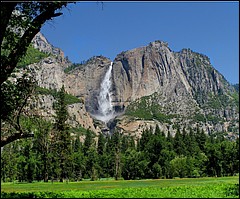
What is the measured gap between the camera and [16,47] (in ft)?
55.3

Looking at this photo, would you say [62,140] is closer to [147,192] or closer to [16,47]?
[147,192]

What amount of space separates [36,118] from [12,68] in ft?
10.3

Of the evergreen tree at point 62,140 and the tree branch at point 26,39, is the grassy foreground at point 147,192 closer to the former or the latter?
the tree branch at point 26,39

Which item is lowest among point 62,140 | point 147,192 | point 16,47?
point 147,192

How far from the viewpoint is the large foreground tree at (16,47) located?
16.1m

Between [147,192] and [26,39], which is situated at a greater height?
[26,39]

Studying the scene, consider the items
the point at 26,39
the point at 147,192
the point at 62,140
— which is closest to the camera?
the point at 26,39

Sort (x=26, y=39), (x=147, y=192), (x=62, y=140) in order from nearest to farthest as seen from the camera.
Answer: (x=26, y=39) < (x=147, y=192) < (x=62, y=140)

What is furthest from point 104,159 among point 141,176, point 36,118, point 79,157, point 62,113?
point 36,118

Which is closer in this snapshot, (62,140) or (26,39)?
(26,39)

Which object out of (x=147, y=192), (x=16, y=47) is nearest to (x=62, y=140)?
(x=147, y=192)

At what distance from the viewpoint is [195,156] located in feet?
388

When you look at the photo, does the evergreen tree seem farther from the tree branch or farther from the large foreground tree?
the tree branch

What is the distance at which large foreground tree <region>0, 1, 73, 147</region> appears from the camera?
16.1 meters
